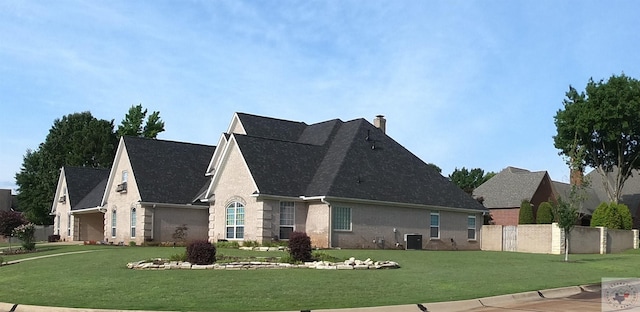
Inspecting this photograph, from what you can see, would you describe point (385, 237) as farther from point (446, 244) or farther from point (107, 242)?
point (107, 242)

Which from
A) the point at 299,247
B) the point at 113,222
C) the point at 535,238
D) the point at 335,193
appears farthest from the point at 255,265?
the point at 113,222

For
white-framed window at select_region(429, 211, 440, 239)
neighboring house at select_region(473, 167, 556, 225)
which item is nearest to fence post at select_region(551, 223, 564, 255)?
white-framed window at select_region(429, 211, 440, 239)

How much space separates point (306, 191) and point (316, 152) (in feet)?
15.6

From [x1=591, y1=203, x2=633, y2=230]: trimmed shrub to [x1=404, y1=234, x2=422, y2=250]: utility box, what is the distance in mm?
16406

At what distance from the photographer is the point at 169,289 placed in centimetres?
1633

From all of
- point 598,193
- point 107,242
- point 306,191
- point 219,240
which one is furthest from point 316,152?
point 598,193

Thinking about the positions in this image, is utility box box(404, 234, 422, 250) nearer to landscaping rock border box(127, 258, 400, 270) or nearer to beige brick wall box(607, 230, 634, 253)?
beige brick wall box(607, 230, 634, 253)

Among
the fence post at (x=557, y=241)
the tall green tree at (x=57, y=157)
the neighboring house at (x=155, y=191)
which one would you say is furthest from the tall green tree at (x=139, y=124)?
the fence post at (x=557, y=241)

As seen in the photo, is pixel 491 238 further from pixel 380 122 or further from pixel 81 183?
pixel 81 183

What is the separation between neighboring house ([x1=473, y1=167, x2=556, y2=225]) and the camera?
5838cm

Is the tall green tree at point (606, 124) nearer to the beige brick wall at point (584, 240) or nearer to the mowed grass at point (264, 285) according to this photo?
the beige brick wall at point (584, 240)

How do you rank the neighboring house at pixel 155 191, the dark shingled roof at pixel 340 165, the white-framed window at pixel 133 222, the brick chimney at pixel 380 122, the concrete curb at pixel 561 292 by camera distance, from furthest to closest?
1. the brick chimney at pixel 380 122
2. the white-framed window at pixel 133 222
3. the neighboring house at pixel 155 191
4. the dark shingled roof at pixel 340 165
5. the concrete curb at pixel 561 292

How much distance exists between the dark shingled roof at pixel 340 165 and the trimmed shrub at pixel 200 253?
12.8 metres

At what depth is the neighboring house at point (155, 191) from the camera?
136 ft
